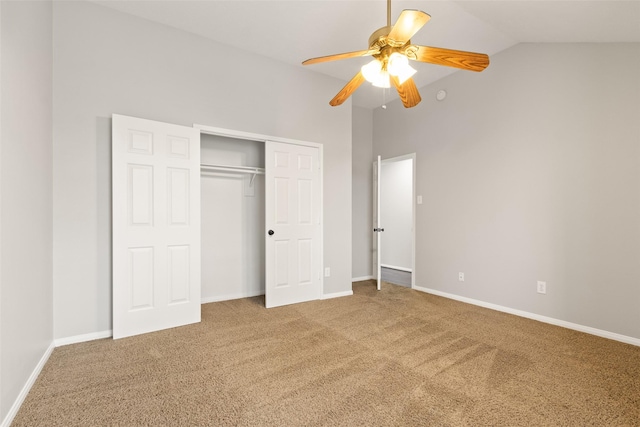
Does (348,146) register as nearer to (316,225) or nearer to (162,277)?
(316,225)

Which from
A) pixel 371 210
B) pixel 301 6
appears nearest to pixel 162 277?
pixel 301 6

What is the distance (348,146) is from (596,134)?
2729 mm

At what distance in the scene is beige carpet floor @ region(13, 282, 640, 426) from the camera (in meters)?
1.76

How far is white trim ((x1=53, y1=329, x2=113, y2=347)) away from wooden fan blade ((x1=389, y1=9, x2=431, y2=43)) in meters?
3.46

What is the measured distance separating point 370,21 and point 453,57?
144 centimetres

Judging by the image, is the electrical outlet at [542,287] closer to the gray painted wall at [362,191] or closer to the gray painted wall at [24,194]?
the gray painted wall at [362,191]

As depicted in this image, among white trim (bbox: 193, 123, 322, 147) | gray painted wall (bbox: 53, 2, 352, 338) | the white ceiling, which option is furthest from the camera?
white trim (bbox: 193, 123, 322, 147)

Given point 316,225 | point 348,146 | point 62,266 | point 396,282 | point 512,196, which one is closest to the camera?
point 62,266

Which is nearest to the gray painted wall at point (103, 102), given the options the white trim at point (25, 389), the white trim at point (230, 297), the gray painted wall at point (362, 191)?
the white trim at point (25, 389)

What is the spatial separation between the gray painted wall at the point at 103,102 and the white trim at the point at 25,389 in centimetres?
35

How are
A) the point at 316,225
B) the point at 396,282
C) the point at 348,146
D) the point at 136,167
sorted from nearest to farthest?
the point at 136,167 < the point at 316,225 < the point at 348,146 < the point at 396,282

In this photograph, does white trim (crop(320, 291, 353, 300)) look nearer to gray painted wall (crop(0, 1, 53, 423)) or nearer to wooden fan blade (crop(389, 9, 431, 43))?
gray painted wall (crop(0, 1, 53, 423))

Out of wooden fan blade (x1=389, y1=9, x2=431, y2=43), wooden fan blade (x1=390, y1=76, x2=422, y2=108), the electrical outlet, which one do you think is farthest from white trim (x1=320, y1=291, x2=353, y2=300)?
wooden fan blade (x1=389, y1=9, x2=431, y2=43)

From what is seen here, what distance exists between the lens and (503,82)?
3678 mm
